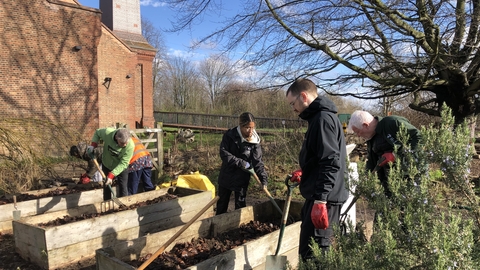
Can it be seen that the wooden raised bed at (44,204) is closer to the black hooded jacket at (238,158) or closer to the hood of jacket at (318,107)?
the black hooded jacket at (238,158)

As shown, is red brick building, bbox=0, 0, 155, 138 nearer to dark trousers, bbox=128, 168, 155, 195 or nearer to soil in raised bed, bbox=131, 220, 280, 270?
dark trousers, bbox=128, 168, 155, 195

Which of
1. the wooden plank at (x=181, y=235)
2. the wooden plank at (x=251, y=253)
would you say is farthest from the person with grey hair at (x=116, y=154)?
the wooden plank at (x=251, y=253)

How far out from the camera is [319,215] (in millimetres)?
2539

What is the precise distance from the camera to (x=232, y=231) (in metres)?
4.22

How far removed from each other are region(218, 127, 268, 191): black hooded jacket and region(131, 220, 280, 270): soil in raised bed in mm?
586

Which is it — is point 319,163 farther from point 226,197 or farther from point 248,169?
point 226,197

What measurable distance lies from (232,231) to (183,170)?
574 cm

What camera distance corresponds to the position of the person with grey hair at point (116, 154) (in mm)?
5094

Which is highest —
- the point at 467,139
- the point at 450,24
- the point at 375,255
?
the point at 450,24

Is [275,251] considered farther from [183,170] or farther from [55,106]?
[55,106]

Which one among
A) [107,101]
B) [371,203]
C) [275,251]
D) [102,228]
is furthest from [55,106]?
[371,203]

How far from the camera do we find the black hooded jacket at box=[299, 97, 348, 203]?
8.45ft

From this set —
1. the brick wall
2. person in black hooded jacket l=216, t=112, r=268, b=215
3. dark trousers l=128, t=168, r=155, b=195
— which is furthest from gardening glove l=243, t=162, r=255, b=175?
the brick wall

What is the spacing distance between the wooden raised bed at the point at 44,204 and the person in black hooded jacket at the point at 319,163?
159 inches
